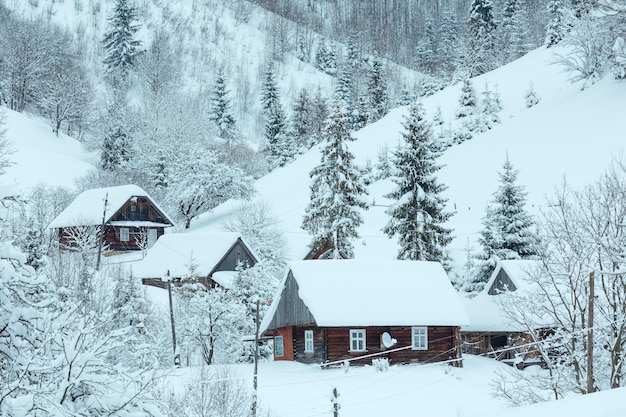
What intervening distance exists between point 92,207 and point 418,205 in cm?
3347

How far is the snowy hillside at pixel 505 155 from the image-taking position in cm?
5916

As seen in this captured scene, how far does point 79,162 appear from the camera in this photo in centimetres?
8262

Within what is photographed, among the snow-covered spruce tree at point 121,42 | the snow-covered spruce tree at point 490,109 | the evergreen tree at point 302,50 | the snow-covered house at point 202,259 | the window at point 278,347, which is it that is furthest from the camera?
the evergreen tree at point 302,50

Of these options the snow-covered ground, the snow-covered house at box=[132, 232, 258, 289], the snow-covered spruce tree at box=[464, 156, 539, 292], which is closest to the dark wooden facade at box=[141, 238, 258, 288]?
the snow-covered house at box=[132, 232, 258, 289]

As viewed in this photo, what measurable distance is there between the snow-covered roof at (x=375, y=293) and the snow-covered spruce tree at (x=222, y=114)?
6918 cm

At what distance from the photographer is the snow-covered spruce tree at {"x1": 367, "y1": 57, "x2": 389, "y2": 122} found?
102438mm

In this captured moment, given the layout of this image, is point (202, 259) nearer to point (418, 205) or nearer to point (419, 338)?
point (418, 205)

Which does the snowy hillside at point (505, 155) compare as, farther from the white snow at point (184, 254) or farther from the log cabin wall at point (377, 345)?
the log cabin wall at point (377, 345)

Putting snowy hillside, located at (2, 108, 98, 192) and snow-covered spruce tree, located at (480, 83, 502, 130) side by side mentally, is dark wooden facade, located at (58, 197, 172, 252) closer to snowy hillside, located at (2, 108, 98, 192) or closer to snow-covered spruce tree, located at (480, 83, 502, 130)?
snowy hillside, located at (2, 108, 98, 192)

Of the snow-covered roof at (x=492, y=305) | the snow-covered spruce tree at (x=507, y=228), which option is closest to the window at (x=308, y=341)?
the snow-covered roof at (x=492, y=305)

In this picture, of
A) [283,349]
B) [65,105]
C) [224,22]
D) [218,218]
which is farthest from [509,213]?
[224,22]

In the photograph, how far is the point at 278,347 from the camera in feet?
135

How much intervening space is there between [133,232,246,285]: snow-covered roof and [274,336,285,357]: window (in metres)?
15.5

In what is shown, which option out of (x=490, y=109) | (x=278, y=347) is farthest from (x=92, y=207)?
(x=490, y=109)
